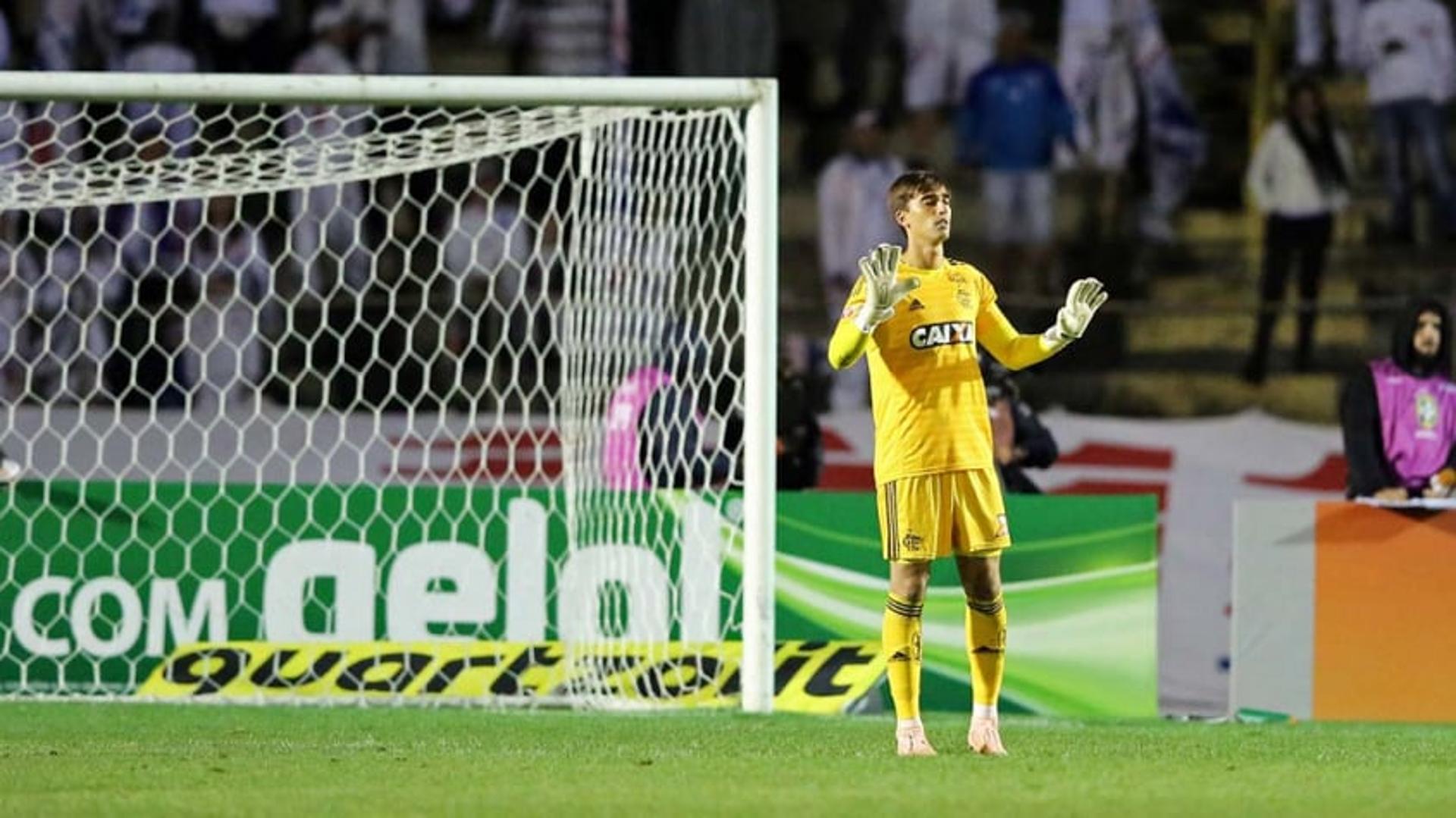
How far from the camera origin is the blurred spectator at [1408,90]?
63.2 ft

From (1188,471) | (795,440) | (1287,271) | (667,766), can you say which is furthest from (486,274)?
(667,766)

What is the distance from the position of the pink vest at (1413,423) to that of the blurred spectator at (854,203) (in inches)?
236

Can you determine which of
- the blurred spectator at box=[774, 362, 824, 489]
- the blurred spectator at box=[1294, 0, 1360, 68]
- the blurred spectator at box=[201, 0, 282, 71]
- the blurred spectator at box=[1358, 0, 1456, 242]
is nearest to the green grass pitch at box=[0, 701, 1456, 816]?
the blurred spectator at box=[774, 362, 824, 489]

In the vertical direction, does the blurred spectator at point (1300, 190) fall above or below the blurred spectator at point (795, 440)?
above

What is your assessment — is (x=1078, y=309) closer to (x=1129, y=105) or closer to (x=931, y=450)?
(x=931, y=450)

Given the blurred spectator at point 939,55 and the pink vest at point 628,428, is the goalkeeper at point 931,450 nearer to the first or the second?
the pink vest at point 628,428

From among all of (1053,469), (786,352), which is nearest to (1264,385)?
(1053,469)

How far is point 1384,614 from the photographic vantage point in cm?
1214

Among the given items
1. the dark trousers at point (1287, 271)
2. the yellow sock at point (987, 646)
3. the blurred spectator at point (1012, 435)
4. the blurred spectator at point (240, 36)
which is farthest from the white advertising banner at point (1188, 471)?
the yellow sock at point (987, 646)

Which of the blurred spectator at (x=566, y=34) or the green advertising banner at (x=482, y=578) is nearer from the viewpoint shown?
the green advertising banner at (x=482, y=578)

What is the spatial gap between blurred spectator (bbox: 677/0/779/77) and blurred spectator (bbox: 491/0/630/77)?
1.53 ft

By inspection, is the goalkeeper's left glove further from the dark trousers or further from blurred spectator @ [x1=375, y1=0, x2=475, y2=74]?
blurred spectator @ [x1=375, y1=0, x2=475, y2=74]

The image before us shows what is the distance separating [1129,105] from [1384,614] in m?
8.01

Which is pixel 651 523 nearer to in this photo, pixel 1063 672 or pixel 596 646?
pixel 596 646
